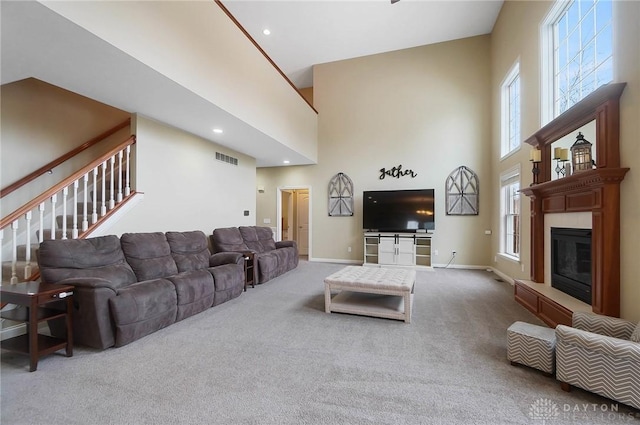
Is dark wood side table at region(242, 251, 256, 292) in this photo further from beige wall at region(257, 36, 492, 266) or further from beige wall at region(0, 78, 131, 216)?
beige wall at region(257, 36, 492, 266)

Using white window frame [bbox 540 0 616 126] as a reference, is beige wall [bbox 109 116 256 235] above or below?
below

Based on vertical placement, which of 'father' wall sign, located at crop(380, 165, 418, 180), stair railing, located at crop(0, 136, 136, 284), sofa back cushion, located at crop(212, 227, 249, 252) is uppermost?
'father' wall sign, located at crop(380, 165, 418, 180)

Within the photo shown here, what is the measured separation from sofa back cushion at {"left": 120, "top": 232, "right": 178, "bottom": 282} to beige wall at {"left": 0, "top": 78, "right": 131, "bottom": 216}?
1.63 m

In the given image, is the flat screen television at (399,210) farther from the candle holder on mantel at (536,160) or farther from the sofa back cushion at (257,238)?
the candle holder on mantel at (536,160)

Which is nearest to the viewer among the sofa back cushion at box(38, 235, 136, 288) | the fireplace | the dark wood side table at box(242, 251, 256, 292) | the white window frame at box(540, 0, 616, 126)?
the sofa back cushion at box(38, 235, 136, 288)

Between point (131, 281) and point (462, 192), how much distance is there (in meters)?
6.53

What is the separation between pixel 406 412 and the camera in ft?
5.63

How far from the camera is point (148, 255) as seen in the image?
11.8 ft

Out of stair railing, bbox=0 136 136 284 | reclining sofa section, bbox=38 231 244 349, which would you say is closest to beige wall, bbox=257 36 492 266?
reclining sofa section, bbox=38 231 244 349

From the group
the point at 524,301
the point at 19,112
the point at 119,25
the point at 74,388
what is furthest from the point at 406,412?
the point at 19,112

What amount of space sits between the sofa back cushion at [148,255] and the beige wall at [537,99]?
4726 mm

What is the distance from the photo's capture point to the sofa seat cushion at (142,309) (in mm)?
2543

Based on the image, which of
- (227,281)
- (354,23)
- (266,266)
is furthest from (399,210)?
(227,281)

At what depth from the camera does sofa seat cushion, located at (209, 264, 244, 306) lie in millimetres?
3724
